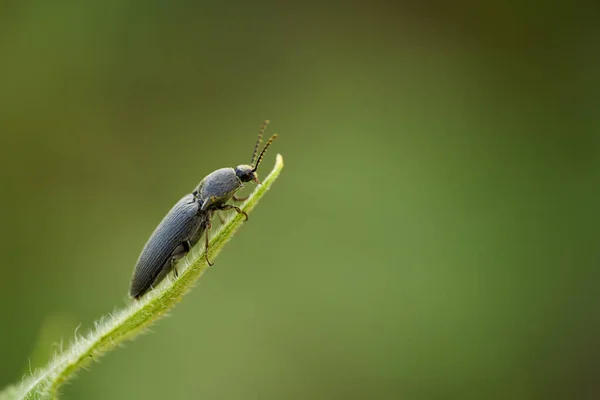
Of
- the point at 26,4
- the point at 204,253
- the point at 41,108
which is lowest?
the point at 204,253

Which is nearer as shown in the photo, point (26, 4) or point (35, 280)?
point (35, 280)

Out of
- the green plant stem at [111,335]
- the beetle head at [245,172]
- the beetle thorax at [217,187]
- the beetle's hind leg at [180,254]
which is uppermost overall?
the beetle head at [245,172]

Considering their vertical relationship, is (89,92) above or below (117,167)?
above

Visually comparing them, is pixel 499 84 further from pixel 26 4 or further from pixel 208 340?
pixel 26 4

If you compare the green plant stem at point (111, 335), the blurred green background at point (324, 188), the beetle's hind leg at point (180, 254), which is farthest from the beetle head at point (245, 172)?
the blurred green background at point (324, 188)

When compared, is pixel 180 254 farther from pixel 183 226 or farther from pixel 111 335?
pixel 111 335

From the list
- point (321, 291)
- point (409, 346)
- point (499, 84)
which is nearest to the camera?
point (409, 346)

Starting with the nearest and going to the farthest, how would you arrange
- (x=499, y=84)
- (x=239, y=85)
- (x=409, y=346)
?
(x=409, y=346)
(x=499, y=84)
(x=239, y=85)

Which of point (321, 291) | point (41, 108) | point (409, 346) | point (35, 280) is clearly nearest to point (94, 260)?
point (35, 280)

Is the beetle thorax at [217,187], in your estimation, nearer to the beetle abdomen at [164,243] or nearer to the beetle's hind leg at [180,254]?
the beetle abdomen at [164,243]
